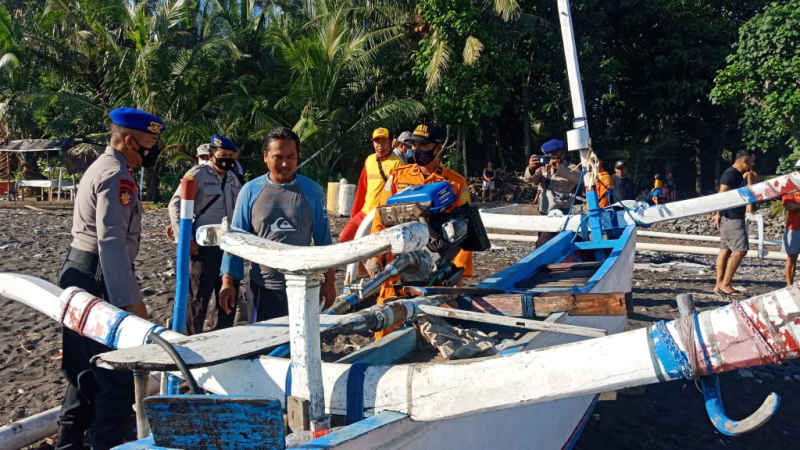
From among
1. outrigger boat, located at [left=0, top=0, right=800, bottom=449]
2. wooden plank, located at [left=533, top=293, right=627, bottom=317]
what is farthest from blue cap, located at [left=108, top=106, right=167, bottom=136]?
wooden plank, located at [left=533, top=293, right=627, bottom=317]

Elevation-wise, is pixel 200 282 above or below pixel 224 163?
below

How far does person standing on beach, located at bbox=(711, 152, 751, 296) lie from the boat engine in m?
4.73

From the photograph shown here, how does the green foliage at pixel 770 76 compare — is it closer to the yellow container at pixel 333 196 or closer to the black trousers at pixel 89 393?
the yellow container at pixel 333 196

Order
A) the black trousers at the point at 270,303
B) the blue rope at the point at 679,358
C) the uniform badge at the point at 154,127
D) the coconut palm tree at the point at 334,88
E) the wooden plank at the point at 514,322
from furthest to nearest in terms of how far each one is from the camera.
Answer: the coconut palm tree at the point at 334,88 → the black trousers at the point at 270,303 → the uniform badge at the point at 154,127 → the wooden plank at the point at 514,322 → the blue rope at the point at 679,358

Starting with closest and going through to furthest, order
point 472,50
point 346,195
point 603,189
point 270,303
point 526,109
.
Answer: point 270,303 → point 603,189 → point 346,195 → point 472,50 → point 526,109

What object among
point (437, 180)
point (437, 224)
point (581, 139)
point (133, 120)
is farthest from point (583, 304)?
point (581, 139)

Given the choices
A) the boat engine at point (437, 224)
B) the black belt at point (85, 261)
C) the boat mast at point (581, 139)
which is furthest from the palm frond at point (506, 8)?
the black belt at point (85, 261)

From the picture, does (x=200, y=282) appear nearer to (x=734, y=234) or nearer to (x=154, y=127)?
(x=154, y=127)

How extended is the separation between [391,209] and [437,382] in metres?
1.48

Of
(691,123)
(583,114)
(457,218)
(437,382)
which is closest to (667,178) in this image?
(691,123)

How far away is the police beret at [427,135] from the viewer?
3.74m

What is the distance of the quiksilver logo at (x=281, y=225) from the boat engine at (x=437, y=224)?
53 centimetres

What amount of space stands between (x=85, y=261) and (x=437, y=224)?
1.68 m

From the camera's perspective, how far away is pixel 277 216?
3.34 metres
